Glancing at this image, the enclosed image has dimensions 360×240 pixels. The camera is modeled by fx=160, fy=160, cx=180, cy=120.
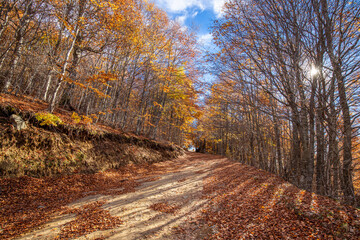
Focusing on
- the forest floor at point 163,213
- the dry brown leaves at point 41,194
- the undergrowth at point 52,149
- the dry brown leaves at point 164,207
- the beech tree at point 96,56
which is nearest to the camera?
the forest floor at point 163,213

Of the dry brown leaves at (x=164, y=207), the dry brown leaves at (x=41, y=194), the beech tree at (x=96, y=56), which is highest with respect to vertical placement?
the beech tree at (x=96, y=56)

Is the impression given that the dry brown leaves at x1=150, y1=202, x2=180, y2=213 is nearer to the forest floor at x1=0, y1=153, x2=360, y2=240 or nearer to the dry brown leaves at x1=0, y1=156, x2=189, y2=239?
the forest floor at x1=0, y1=153, x2=360, y2=240

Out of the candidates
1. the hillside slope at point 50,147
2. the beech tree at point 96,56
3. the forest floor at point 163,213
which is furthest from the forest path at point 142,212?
the beech tree at point 96,56

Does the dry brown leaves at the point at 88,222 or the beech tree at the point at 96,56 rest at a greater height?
the beech tree at the point at 96,56

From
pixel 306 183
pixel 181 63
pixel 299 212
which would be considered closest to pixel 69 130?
pixel 299 212

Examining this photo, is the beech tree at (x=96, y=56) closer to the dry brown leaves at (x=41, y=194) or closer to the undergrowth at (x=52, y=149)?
the undergrowth at (x=52, y=149)

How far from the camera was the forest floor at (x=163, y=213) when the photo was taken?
2.76 metres

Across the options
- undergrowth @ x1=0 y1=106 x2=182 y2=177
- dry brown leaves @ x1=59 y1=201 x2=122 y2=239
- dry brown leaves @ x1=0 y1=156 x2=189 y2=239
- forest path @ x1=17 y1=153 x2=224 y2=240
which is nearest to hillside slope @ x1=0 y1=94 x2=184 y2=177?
undergrowth @ x1=0 y1=106 x2=182 y2=177

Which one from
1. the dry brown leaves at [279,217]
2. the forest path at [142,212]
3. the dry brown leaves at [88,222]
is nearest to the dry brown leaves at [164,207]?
the forest path at [142,212]

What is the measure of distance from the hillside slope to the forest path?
1.91 metres

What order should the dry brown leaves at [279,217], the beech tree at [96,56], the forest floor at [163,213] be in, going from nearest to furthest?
the dry brown leaves at [279,217] → the forest floor at [163,213] → the beech tree at [96,56]

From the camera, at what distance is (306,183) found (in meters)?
5.22

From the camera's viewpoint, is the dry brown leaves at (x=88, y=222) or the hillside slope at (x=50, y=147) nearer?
the dry brown leaves at (x=88, y=222)

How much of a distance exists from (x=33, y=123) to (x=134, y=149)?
16.3ft
